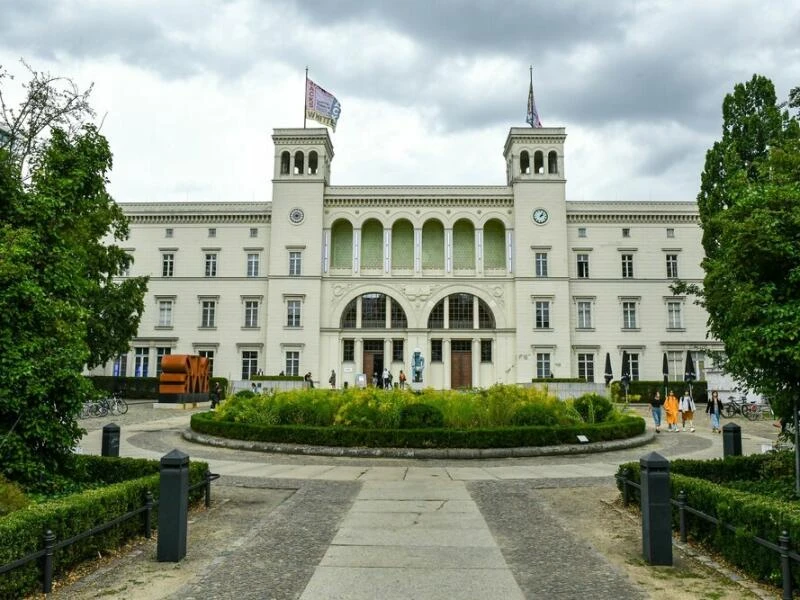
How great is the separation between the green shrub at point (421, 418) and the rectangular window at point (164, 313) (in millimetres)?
36781

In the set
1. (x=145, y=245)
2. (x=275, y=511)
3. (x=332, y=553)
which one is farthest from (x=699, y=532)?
(x=145, y=245)

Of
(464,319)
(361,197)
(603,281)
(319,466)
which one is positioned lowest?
(319,466)

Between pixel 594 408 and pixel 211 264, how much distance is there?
37.8m

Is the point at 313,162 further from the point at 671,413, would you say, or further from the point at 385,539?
the point at 385,539

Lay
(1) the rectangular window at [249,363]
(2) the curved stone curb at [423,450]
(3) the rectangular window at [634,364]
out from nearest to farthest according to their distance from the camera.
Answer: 1. (2) the curved stone curb at [423,450]
2. (3) the rectangular window at [634,364]
3. (1) the rectangular window at [249,363]

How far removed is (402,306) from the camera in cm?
4856

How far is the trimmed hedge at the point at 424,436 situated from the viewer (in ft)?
54.5

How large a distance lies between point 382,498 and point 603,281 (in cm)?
4212

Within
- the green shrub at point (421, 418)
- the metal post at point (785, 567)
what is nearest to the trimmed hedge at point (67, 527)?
the metal post at point (785, 567)

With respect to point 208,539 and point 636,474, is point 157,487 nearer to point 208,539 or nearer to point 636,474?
point 208,539

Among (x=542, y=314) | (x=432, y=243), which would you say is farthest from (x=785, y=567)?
(x=432, y=243)

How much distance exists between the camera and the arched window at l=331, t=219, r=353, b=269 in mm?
50562

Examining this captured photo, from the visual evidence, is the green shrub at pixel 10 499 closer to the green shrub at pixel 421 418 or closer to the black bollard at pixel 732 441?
the green shrub at pixel 421 418

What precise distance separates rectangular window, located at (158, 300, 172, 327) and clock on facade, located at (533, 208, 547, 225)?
30.7 metres
